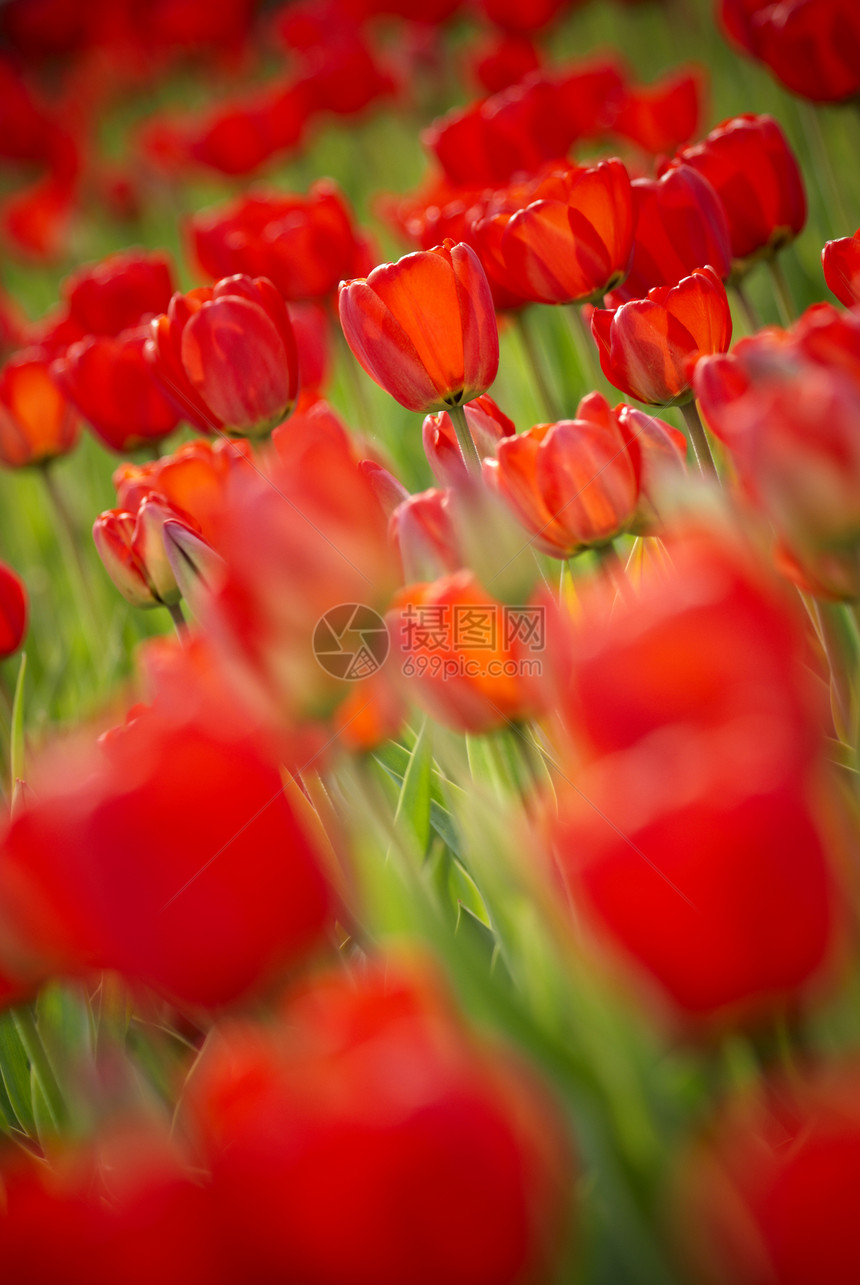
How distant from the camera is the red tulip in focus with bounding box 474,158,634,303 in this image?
87cm

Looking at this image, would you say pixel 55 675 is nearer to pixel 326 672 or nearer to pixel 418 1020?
pixel 326 672

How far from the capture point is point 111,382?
1160 mm

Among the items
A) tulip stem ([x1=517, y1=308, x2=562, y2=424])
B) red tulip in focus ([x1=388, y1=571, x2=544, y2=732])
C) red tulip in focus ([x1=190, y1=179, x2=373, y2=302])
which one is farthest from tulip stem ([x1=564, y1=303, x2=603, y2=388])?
red tulip in focus ([x1=388, y1=571, x2=544, y2=732])

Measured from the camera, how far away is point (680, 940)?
1.03 feet

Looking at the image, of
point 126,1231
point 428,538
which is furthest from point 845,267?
point 126,1231

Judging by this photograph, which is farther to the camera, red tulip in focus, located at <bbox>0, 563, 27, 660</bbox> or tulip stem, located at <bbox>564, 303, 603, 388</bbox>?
tulip stem, located at <bbox>564, 303, 603, 388</bbox>

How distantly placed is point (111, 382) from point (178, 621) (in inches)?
12.7

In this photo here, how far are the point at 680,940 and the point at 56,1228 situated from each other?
7.6 inches

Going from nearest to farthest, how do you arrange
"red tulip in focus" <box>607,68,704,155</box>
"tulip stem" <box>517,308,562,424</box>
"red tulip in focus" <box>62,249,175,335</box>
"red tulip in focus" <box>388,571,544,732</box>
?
"red tulip in focus" <box>388,571,544,732</box> < "tulip stem" <box>517,308,562,424</box> < "red tulip in focus" <box>62,249,175,335</box> < "red tulip in focus" <box>607,68,704,155</box>

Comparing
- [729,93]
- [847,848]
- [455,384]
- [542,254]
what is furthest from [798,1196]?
[729,93]

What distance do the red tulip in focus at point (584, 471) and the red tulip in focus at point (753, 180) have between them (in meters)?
0.39

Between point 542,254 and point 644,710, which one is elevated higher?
point 542,254

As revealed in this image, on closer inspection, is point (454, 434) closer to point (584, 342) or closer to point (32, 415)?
point (584, 342)

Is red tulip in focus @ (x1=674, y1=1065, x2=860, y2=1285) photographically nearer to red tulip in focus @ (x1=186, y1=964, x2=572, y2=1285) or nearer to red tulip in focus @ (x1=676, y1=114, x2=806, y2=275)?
red tulip in focus @ (x1=186, y1=964, x2=572, y2=1285)
